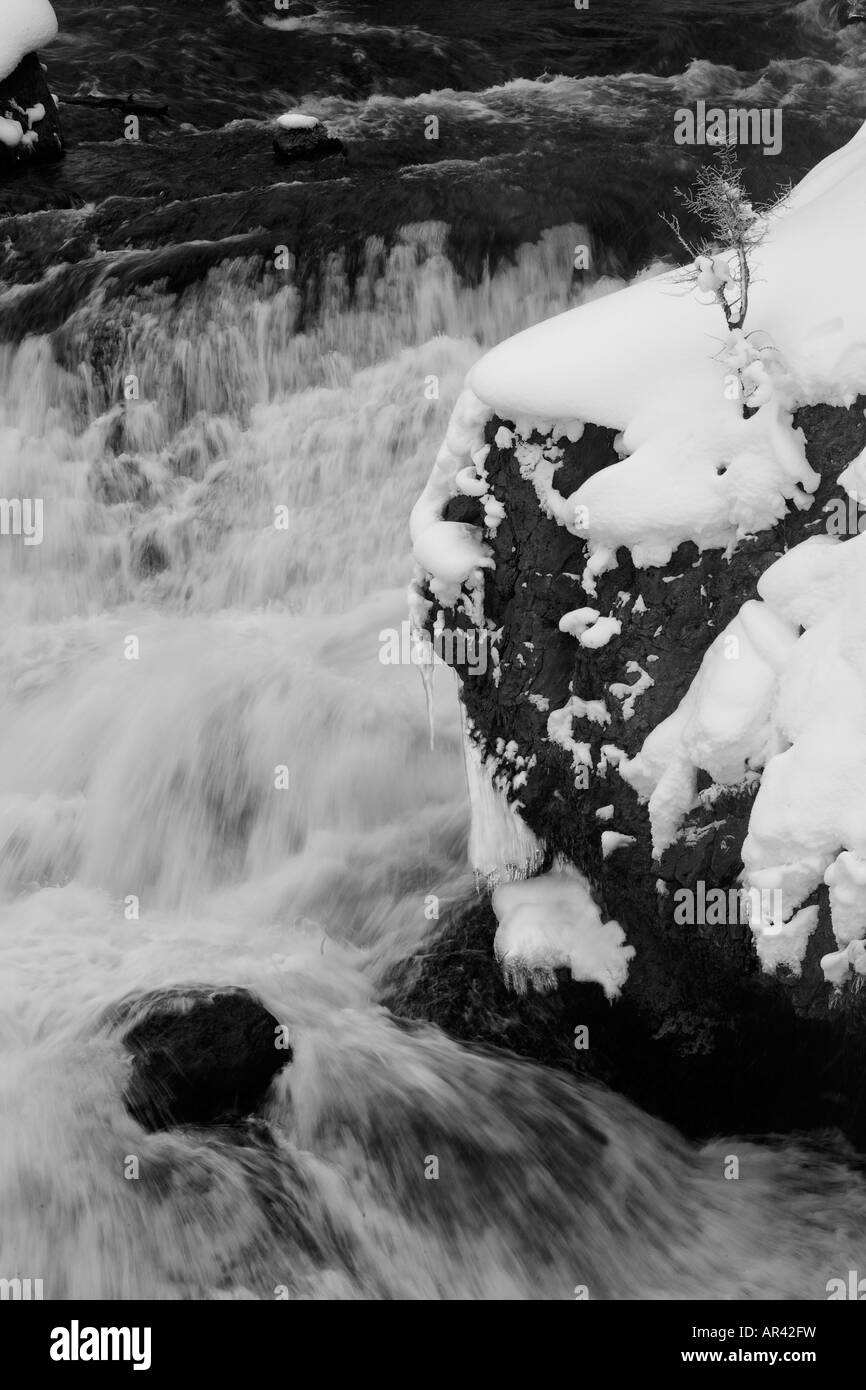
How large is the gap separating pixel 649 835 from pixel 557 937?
0.99 meters

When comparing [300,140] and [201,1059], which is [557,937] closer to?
[201,1059]

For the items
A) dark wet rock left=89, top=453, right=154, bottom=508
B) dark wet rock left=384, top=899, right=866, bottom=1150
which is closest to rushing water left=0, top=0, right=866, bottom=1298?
dark wet rock left=89, top=453, right=154, bottom=508

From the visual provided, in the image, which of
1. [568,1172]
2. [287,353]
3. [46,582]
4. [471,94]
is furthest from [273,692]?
[471,94]

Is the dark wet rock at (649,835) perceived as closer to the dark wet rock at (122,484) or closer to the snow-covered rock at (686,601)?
the snow-covered rock at (686,601)

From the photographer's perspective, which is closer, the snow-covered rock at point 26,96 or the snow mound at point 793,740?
the snow mound at point 793,740

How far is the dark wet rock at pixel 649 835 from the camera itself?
6.61m

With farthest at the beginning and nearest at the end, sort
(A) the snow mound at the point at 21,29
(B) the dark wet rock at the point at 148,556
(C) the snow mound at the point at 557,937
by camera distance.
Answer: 1. (A) the snow mound at the point at 21,29
2. (B) the dark wet rock at the point at 148,556
3. (C) the snow mound at the point at 557,937

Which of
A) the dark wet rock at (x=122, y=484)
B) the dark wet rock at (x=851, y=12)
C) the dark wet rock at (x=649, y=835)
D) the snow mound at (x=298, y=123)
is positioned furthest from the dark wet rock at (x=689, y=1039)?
the dark wet rock at (x=851, y=12)

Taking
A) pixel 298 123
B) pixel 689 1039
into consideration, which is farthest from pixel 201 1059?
pixel 298 123

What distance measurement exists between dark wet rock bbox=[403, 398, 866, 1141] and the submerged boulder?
23.9ft

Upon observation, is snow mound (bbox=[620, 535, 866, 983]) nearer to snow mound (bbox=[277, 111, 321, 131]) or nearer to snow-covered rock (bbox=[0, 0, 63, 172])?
snow mound (bbox=[277, 111, 321, 131])

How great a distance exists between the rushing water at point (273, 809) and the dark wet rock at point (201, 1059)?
12 cm

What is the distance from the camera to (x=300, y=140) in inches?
523

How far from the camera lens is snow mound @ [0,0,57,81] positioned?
13047mm
